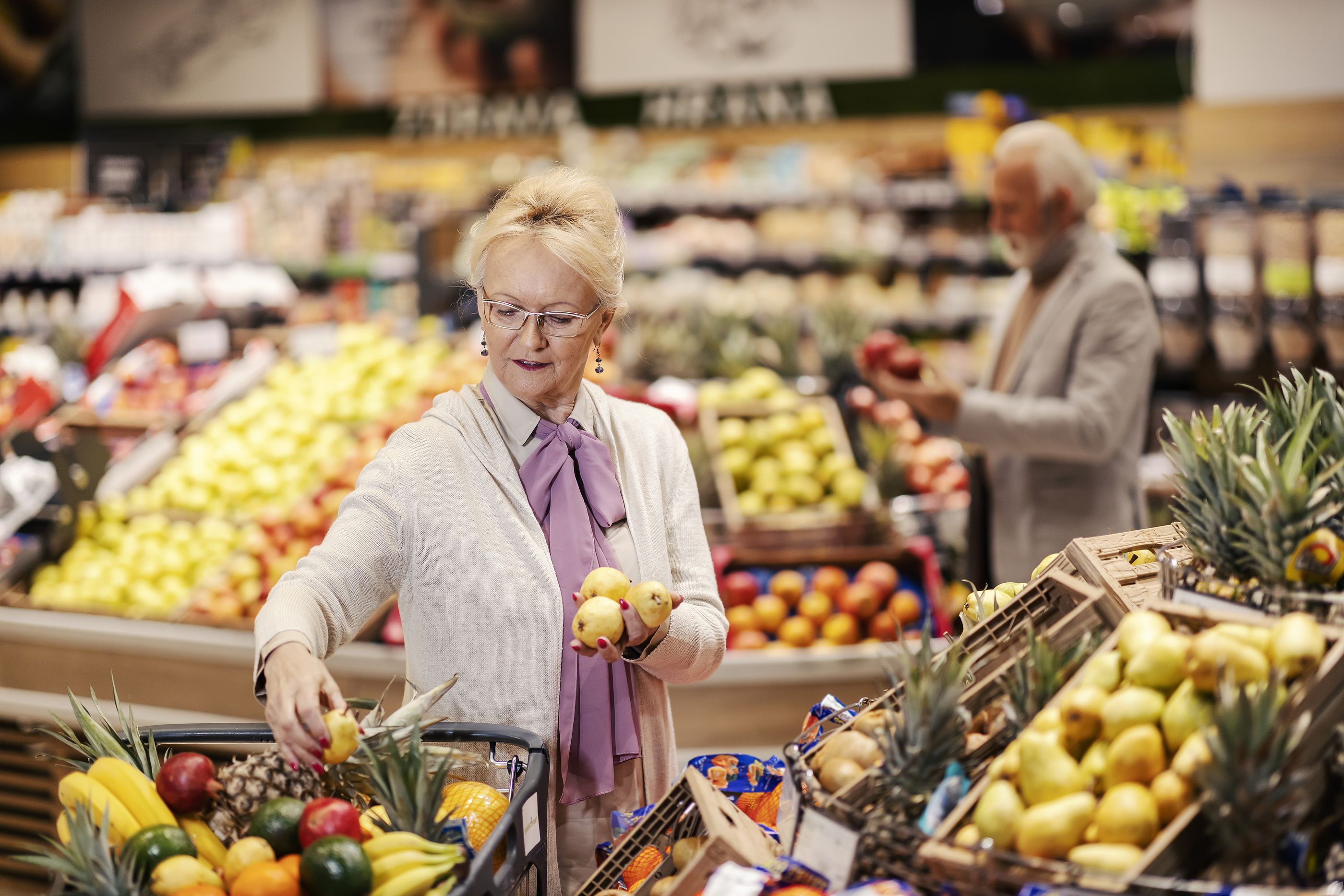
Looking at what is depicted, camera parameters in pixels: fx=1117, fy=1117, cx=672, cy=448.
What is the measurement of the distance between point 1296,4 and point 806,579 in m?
5.97

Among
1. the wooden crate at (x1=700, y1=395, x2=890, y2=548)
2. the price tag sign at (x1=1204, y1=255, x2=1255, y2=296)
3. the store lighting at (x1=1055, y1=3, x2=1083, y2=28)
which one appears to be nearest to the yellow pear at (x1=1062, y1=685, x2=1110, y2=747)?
the wooden crate at (x1=700, y1=395, x2=890, y2=548)

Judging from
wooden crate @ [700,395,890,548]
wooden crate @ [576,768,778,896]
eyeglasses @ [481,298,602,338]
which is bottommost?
wooden crate @ [700,395,890,548]

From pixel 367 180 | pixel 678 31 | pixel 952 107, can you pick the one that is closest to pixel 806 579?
pixel 952 107

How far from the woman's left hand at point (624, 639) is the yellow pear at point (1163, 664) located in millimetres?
631

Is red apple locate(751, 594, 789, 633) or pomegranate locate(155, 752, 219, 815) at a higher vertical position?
pomegranate locate(155, 752, 219, 815)

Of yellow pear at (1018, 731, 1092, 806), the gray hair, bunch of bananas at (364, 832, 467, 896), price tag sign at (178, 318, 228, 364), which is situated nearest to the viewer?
yellow pear at (1018, 731, 1092, 806)

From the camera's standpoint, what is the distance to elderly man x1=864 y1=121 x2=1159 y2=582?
2973 millimetres

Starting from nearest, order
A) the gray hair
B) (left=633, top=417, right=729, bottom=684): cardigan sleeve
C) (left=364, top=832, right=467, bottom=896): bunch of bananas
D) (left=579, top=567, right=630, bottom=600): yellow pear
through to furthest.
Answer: (left=364, top=832, right=467, bottom=896): bunch of bananas < (left=579, top=567, right=630, bottom=600): yellow pear < (left=633, top=417, right=729, bottom=684): cardigan sleeve < the gray hair

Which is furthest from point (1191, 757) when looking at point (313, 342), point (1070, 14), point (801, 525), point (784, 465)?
point (1070, 14)

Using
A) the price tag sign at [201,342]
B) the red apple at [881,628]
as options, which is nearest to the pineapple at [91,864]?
the red apple at [881,628]

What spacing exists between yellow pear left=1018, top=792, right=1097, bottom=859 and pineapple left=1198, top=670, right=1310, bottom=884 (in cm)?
11

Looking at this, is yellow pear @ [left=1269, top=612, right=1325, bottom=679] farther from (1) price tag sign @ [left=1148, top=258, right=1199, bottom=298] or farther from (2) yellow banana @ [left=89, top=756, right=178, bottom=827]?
(1) price tag sign @ [left=1148, top=258, right=1199, bottom=298]

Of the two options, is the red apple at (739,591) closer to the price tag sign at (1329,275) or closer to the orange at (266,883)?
the orange at (266,883)

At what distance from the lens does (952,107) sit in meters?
7.24
